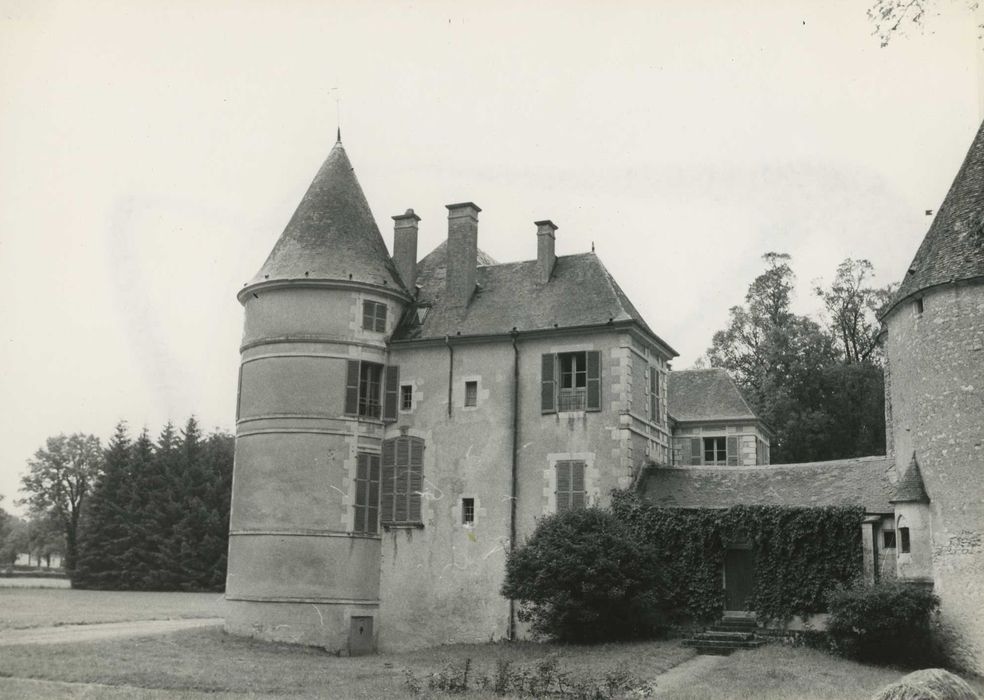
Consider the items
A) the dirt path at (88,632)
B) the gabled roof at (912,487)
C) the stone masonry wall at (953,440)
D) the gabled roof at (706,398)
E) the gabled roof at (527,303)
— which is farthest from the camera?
the gabled roof at (706,398)

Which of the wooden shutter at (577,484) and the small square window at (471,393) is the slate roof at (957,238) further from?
the small square window at (471,393)

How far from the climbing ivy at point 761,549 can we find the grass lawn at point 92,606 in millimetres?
15745

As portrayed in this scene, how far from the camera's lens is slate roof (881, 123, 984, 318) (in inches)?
767

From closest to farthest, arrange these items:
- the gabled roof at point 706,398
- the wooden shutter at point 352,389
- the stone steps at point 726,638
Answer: the stone steps at point 726,638 < the wooden shutter at point 352,389 < the gabled roof at point 706,398

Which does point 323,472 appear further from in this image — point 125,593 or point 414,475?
point 125,593

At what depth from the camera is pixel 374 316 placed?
86.8 feet

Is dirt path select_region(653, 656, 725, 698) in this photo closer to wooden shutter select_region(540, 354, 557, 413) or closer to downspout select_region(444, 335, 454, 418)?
wooden shutter select_region(540, 354, 557, 413)

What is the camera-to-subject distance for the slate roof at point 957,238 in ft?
63.9

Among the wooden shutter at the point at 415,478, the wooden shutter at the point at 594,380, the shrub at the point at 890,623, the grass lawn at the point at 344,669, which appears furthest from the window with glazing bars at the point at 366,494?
the shrub at the point at 890,623

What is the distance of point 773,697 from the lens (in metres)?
15.4

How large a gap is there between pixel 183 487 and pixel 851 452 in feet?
103

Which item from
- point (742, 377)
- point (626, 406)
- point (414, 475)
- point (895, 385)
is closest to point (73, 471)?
point (742, 377)

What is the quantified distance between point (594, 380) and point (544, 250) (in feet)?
14.3

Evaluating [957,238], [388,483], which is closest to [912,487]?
[957,238]
